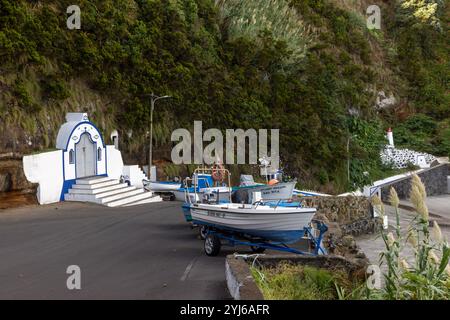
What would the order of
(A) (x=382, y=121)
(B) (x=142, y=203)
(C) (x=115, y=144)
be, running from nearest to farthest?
(B) (x=142, y=203)
(C) (x=115, y=144)
(A) (x=382, y=121)

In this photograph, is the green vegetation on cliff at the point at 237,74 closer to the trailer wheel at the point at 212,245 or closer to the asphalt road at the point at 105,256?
the asphalt road at the point at 105,256

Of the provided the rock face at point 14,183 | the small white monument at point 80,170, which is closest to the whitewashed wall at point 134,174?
the small white monument at point 80,170

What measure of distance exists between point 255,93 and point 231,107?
248 centimetres

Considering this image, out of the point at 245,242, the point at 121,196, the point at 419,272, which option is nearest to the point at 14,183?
the point at 121,196

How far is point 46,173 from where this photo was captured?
68.0ft

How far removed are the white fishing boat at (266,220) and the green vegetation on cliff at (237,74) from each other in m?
11.6

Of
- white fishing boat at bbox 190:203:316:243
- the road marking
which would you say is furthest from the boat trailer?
the road marking

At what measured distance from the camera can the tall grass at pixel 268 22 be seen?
35.5m

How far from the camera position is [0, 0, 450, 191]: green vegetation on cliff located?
2330cm

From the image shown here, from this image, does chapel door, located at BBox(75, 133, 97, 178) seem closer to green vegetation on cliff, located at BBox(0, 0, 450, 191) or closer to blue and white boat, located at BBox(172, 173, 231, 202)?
green vegetation on cliff, located at BBox(0, 0, 450, 191)

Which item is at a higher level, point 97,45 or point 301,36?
point 301,36
